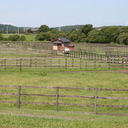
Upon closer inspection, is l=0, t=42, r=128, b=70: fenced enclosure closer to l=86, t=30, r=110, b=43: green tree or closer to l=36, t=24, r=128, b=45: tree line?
l=86, t=30, r=110, b=43: green tree

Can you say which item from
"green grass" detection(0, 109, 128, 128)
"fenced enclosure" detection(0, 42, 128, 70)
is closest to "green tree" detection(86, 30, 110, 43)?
"fenced enclosure" detection(0, 42, 128, 70)

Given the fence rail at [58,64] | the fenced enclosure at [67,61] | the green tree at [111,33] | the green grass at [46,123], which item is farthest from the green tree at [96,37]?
the green grass at [46,123]

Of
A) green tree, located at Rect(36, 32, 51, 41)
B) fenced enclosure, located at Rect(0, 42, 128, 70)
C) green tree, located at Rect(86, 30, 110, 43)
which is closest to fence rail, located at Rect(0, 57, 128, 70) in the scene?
fenced enclosure, located at Rect(0, 42, 128, 70)

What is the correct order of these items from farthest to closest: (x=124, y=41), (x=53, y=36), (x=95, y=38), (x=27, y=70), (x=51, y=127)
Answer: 1. (x=53, y=36)
2. (x=95, y=38)
3. (x=124, y=41)
4. (x=27, y=70)
5. (x=51, y=127)

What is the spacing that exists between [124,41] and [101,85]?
8168 centimetres

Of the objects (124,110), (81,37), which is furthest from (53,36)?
(124,110)

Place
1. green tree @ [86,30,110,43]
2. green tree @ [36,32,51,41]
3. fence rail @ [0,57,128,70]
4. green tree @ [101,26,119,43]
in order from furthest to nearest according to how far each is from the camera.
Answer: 1. green tree @ [36,32,51,41]
2. green tree @ [101,26,119,43]
3. green tree @ [86,30,110,43]
4. fence rail @ [0,57,128,70]

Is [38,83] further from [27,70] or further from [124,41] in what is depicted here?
[124,41]

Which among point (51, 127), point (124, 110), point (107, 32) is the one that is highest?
point (107, 32)

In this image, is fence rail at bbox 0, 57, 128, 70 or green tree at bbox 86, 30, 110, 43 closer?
fence rail at bbox 0, 57, 128, 70

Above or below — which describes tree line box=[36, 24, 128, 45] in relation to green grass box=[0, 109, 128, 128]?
above

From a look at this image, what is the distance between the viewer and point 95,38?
10919cm

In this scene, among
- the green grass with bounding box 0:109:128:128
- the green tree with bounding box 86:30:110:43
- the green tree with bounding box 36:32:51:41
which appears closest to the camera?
the green grass with bounding box 0:109:128:128

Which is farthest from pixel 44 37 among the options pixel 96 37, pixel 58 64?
pixel 58 64
